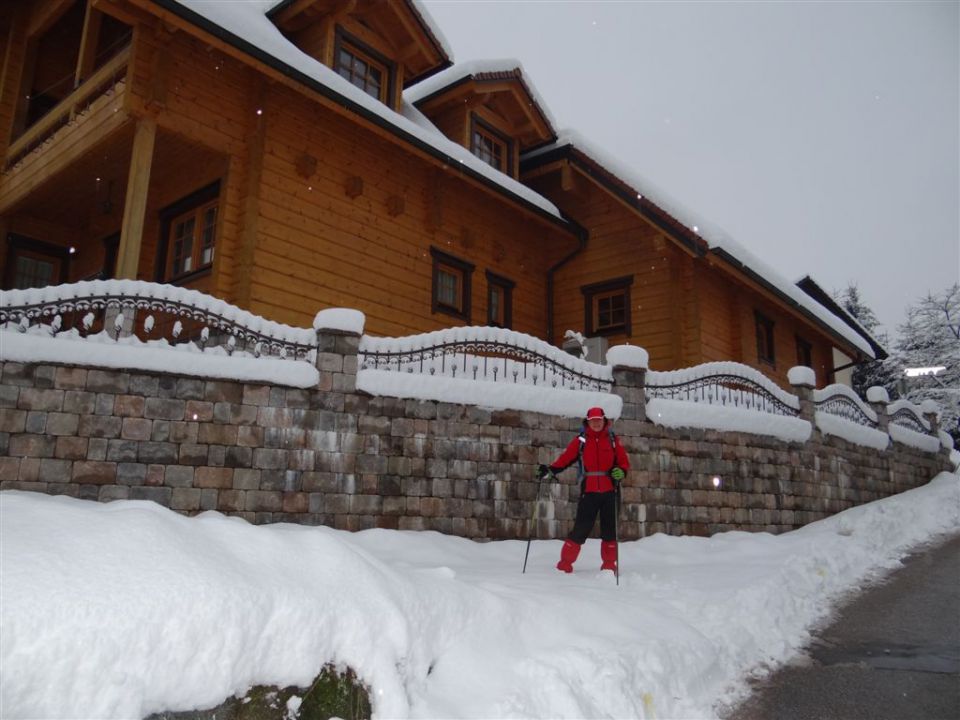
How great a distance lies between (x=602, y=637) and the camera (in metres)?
4.88

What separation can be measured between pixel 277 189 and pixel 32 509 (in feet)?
25.5

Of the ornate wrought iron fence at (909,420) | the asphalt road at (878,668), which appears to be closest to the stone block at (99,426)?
the asphalt road at (878,668)

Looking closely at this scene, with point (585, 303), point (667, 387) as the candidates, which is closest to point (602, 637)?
point (667, 387)

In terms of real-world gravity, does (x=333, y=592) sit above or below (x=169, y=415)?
A: below

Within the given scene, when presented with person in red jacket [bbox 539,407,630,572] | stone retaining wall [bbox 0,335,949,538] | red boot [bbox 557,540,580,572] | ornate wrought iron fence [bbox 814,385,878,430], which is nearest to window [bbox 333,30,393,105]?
stone retaining wall [bbox 0,335,949,538]

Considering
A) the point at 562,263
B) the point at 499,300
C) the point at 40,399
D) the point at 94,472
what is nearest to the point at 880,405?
the point at 562,263

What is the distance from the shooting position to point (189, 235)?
11.7 meters

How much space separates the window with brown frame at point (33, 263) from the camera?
40.2 ft

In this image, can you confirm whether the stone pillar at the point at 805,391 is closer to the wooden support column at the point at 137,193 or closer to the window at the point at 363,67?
the window at the point at 363,67

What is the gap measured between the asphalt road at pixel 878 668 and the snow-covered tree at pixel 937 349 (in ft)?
72.0

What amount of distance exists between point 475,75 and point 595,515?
10864 millimetres

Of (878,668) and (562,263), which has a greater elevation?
(562,263)

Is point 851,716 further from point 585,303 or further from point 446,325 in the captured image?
point 585,303

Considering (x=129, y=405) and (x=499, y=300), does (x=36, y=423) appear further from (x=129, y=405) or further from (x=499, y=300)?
(x=499, y=300)
